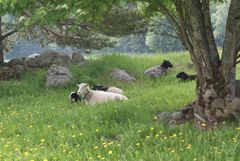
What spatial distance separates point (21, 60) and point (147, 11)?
1450 cm

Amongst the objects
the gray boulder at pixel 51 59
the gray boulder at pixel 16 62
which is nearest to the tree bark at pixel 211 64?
the gray boulder at pixel 51 59

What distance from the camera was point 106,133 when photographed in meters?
9.62

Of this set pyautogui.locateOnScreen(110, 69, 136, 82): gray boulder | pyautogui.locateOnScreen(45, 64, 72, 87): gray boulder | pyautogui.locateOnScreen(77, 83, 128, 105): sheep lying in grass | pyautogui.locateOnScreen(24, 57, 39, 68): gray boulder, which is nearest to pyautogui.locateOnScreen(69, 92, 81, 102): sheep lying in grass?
pyautogui.locateOnScreen(77, 83, 128, 105): sheep lying in grass

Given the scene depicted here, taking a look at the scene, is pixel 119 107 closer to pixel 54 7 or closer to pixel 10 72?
pixel 54 7

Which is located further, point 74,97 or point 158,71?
point 158,71

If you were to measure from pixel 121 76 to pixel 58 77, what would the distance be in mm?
3145

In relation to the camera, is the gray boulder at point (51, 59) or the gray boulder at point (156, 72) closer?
the gray boulder at point (156, 72)

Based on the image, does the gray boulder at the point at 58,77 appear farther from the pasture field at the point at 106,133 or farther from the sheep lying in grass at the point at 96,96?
the sheep lying in grass at the point at 96,96

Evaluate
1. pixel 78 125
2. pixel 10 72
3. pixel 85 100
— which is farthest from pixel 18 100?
pixel 78 125

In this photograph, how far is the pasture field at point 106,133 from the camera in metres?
7.51

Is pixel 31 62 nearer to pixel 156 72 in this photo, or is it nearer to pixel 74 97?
pixel 156 72

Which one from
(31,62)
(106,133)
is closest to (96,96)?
(106,133)

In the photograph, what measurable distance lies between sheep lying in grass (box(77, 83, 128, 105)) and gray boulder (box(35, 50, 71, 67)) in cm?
927

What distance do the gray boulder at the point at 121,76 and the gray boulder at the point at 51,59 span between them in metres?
3.57
